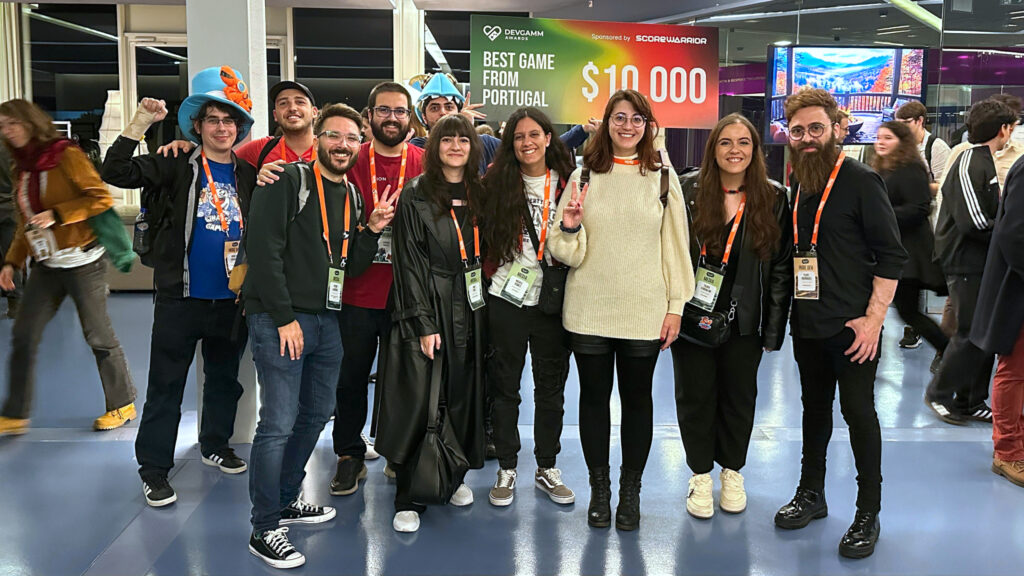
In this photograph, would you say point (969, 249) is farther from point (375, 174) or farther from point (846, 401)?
point (375, 174)

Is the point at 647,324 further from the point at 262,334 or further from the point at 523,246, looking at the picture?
the point at 262,334

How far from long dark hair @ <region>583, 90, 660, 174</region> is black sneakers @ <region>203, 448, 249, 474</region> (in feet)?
6.79

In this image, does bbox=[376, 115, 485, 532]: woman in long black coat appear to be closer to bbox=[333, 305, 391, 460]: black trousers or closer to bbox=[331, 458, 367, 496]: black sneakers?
Answer: bbox=[333, 305, 391, 460]: black trousers

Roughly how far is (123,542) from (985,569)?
3.11m

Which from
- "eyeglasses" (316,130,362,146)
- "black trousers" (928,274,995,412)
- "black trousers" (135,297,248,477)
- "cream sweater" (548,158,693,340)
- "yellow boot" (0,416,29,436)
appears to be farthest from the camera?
"black trousers" (928,274,995,412)

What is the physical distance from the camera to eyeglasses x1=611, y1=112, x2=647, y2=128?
3018mm

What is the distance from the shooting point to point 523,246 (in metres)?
3.21

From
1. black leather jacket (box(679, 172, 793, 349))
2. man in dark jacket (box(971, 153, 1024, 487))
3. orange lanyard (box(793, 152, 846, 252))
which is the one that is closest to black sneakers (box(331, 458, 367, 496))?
black leather jacket (box(679, 172, 793, 349))

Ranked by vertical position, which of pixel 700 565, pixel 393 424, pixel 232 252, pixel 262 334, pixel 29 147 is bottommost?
pixel 700 565

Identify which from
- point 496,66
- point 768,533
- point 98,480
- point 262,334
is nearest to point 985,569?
point 768,533

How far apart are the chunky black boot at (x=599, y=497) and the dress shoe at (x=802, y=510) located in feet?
2.19

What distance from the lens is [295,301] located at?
286 cm

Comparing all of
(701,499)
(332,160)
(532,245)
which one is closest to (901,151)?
(701,499)

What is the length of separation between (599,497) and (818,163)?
151 centimetres
